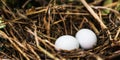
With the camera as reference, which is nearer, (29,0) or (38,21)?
(38,21)

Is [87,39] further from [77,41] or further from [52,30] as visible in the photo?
[52,30]

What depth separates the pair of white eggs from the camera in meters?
1.48

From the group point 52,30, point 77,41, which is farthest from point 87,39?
point 52,30

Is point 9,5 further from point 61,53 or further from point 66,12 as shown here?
point 61,53

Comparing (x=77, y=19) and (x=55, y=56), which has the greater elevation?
(x=77, y=19)

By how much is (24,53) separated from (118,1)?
78 centimetres

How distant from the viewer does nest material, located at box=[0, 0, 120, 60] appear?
1.45 meters

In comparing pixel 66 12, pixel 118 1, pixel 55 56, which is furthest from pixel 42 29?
pixel 118 1

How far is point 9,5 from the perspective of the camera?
1858 mm

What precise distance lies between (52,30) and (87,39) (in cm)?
25

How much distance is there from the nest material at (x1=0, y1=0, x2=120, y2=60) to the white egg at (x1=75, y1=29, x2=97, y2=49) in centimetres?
3

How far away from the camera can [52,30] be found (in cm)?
168

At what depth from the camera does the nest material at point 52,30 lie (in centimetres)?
145

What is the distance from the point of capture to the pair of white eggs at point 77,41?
1481 mm
